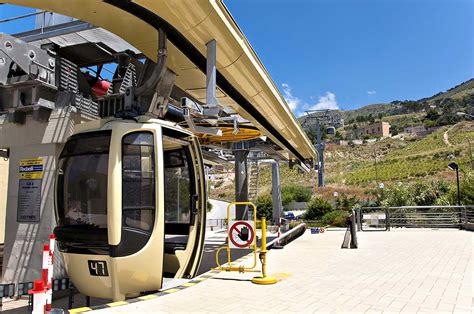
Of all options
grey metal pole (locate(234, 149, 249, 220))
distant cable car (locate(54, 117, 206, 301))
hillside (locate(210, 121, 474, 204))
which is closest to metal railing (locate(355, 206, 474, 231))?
grey metal pole (locate(234, 149, 249, 220))

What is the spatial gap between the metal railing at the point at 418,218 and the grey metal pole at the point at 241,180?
8.70m

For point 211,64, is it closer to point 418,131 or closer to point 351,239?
point 351,239

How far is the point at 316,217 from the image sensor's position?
29984 millimetres

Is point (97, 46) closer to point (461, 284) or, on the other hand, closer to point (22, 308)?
point (22, 308)

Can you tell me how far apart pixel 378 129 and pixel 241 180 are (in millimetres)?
117098

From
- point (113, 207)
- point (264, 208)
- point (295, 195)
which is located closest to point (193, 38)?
point (113, 207)

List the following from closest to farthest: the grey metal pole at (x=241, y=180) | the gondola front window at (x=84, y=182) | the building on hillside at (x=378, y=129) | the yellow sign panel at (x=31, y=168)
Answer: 1. the gondola front window at (x=84, y=182)
2. the yellow sign panel at (x=31, y=168)
3. the grey metal pole at (x=241, y=180)
4. the building on hillside at (x=378, y=129)

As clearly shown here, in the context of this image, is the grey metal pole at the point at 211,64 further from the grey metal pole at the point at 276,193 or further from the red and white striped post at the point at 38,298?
the grey metal pole at the point at 276,193

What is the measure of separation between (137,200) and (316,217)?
1010 inches

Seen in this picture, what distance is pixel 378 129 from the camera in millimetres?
Result: 122438

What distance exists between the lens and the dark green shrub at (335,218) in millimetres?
24825

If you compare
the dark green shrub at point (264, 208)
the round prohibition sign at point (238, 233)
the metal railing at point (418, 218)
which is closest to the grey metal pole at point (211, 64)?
the round prohibition sign at point (238, 233)

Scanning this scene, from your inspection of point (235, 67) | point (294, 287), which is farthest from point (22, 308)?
point (235, 67)

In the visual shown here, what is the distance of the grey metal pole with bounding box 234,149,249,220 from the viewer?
48.4 feet
